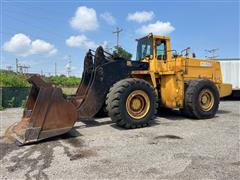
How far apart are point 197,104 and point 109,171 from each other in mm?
4932

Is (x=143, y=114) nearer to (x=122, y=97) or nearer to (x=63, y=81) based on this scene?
(x=122, y=97)

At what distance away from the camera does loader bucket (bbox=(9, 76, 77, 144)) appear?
507 cm

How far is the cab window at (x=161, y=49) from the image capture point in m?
7.85

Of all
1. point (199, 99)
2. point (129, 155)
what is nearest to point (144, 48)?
point (199, 99)

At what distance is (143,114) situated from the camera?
6.62 metres

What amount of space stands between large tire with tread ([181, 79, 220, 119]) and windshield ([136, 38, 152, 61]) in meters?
1.69

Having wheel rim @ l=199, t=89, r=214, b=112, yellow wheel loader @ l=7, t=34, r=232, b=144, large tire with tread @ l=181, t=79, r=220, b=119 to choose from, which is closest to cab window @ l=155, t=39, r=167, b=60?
yellow wheel loader @ l=7, t=34, r=232, b=144

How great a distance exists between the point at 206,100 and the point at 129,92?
3231 mm

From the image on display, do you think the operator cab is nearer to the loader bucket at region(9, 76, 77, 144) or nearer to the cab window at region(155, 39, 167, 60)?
the cab window at region(155, 39, 167, 60)

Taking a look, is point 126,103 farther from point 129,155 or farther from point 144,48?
point 144,48

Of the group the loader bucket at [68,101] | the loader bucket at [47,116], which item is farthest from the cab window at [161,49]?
the loader bucket at [47,116]

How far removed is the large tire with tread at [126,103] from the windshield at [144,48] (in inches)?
69.2

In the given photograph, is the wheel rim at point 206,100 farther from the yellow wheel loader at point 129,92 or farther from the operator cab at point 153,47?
the operator cab at point 153,47

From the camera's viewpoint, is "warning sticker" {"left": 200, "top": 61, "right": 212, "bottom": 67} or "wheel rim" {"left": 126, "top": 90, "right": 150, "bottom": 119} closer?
"wheel rim" {"left": 126, "top": 90, "right": 150, "bottom": 119}
